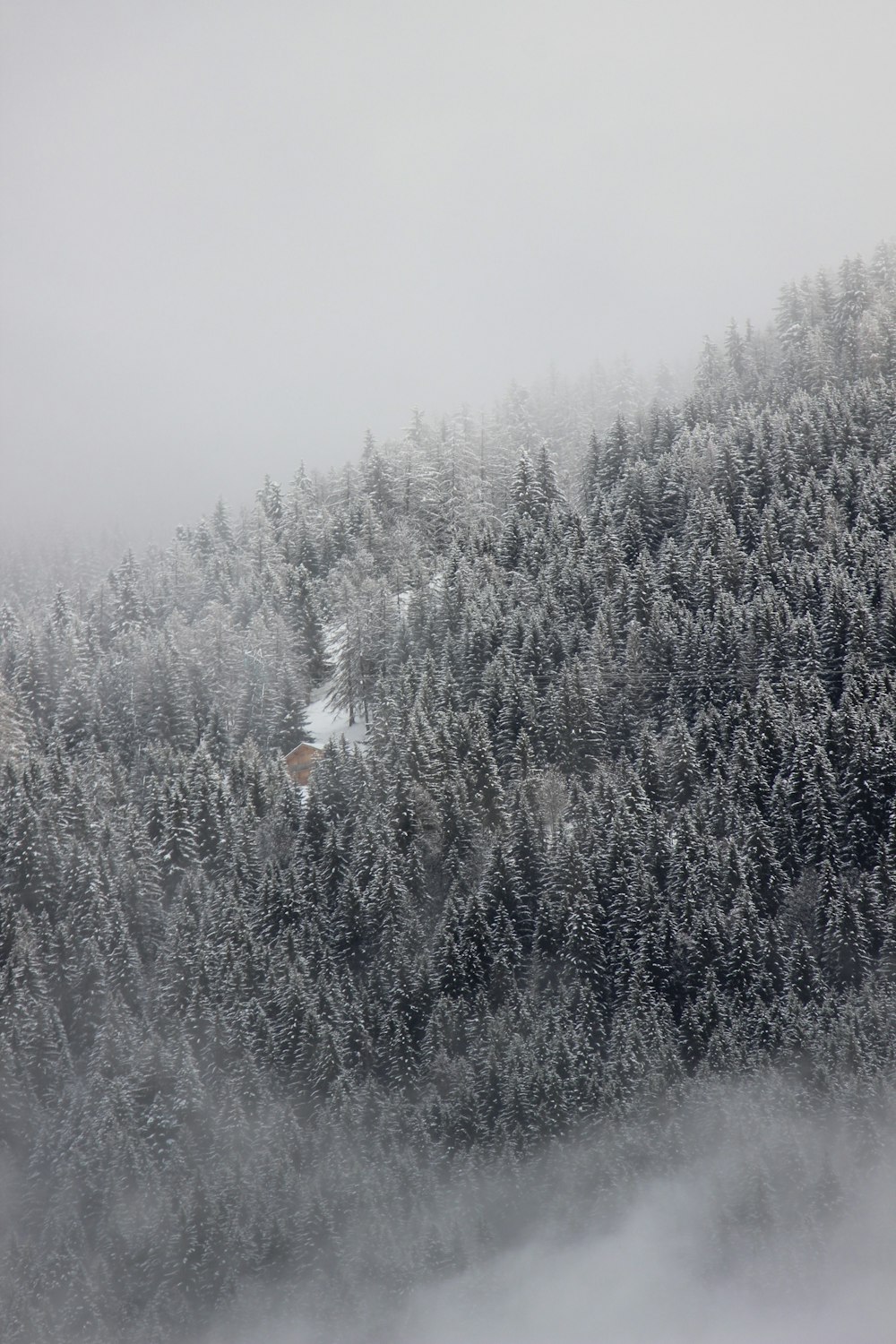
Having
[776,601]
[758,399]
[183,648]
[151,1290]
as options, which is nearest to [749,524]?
[776,601]

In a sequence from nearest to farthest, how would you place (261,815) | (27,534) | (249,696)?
1. (261,815)
2. (249,696)
3. (27,534)

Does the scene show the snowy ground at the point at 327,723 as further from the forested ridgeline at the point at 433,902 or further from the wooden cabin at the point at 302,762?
the wooden cabin at the point at 302,762

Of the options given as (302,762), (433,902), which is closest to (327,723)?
(302,762)

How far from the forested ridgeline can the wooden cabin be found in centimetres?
413

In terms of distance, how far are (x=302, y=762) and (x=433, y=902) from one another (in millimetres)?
21971

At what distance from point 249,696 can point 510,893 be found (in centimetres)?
3728

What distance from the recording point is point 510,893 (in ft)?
266

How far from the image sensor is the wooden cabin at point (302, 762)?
9969 cm

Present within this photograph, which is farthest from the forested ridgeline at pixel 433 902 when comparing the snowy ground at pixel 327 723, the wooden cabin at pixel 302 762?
the wooden cabin at pixel 302 762

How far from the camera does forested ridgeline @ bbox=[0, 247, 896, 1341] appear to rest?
73.8 meters

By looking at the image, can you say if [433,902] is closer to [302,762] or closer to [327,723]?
[302,762]

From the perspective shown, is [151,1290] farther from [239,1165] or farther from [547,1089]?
[547,1089]

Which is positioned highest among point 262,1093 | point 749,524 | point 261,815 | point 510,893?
point 749,524

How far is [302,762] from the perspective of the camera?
3952 inches
